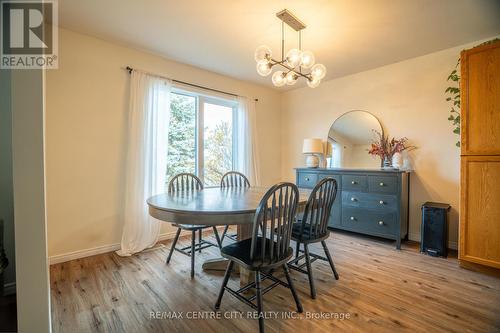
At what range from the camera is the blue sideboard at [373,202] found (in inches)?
115

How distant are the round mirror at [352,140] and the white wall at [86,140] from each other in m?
2.86

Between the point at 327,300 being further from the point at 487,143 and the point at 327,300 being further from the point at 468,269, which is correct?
the point at 487,143

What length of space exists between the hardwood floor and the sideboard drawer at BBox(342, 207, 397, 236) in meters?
0.43

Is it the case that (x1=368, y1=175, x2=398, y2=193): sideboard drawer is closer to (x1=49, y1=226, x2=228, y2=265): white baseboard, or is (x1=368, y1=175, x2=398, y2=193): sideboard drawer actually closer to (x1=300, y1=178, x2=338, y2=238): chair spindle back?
(x1=300, y1=178, x2=338, y2=238): chair spindle back

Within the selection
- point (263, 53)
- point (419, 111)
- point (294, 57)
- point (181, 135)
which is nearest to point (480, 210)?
→ point (419, 111)

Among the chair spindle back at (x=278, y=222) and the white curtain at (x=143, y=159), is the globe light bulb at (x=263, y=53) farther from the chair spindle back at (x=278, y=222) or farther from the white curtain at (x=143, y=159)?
the white curtain at (x=143, y=159)

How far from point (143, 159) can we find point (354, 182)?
109 inches

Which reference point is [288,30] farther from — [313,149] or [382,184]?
[382,184]

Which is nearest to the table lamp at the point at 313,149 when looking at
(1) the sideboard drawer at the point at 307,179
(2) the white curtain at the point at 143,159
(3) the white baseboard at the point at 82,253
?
(1) the sideboard drawer at the point at 307,179

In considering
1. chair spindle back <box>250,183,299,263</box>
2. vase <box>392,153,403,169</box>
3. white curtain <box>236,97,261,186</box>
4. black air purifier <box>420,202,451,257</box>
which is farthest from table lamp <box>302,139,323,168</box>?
chair spindle back <box>250,183,299,263</box>

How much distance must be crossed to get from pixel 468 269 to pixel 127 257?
3.50 metres

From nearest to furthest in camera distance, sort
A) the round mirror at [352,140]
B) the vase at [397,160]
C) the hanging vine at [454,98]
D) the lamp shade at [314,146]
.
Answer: the hanging vine at [454,98] → the vase at [397,160] → the round mirror at [352,140] → the lamp shade at [314,146]

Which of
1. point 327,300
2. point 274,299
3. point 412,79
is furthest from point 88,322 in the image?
point 412,79

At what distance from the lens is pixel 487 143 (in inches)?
86.3
